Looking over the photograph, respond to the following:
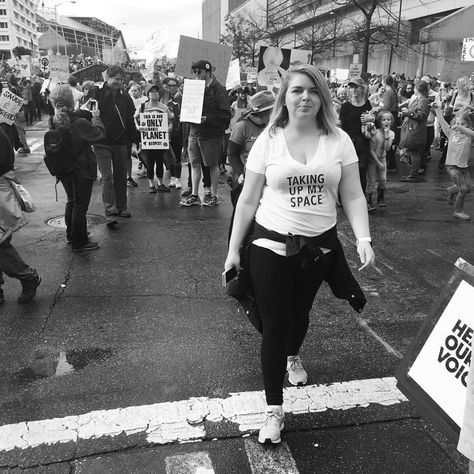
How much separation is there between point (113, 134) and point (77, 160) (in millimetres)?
1231

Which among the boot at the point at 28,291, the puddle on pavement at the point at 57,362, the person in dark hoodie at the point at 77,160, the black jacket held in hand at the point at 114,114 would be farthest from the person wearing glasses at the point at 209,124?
the puddle on pavement at the point at 57,362

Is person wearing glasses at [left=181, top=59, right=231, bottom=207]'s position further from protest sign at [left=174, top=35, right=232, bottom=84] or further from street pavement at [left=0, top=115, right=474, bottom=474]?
street pavement at [left=0, top=115, right=474, bottom=474]

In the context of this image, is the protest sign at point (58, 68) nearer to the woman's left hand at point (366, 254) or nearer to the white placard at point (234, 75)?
the white placard at point (234, 75)

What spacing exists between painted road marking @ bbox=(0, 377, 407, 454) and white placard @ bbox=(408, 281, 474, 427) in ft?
3.17

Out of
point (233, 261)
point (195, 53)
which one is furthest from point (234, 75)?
point (233, 261)

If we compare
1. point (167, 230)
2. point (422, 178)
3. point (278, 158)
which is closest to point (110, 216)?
point (167, 230)

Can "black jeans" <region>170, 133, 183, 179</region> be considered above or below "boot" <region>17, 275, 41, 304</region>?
above

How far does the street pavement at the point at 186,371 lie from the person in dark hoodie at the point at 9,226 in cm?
19

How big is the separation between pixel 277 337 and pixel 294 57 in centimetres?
831

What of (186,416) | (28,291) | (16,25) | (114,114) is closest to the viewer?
(186,416)

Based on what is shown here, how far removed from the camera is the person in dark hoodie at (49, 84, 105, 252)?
Result: 5.50 m

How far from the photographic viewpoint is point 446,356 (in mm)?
2090

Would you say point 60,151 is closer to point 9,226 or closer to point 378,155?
point 9,226

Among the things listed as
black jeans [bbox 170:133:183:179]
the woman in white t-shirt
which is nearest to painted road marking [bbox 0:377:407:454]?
the woman in white t-shirt
